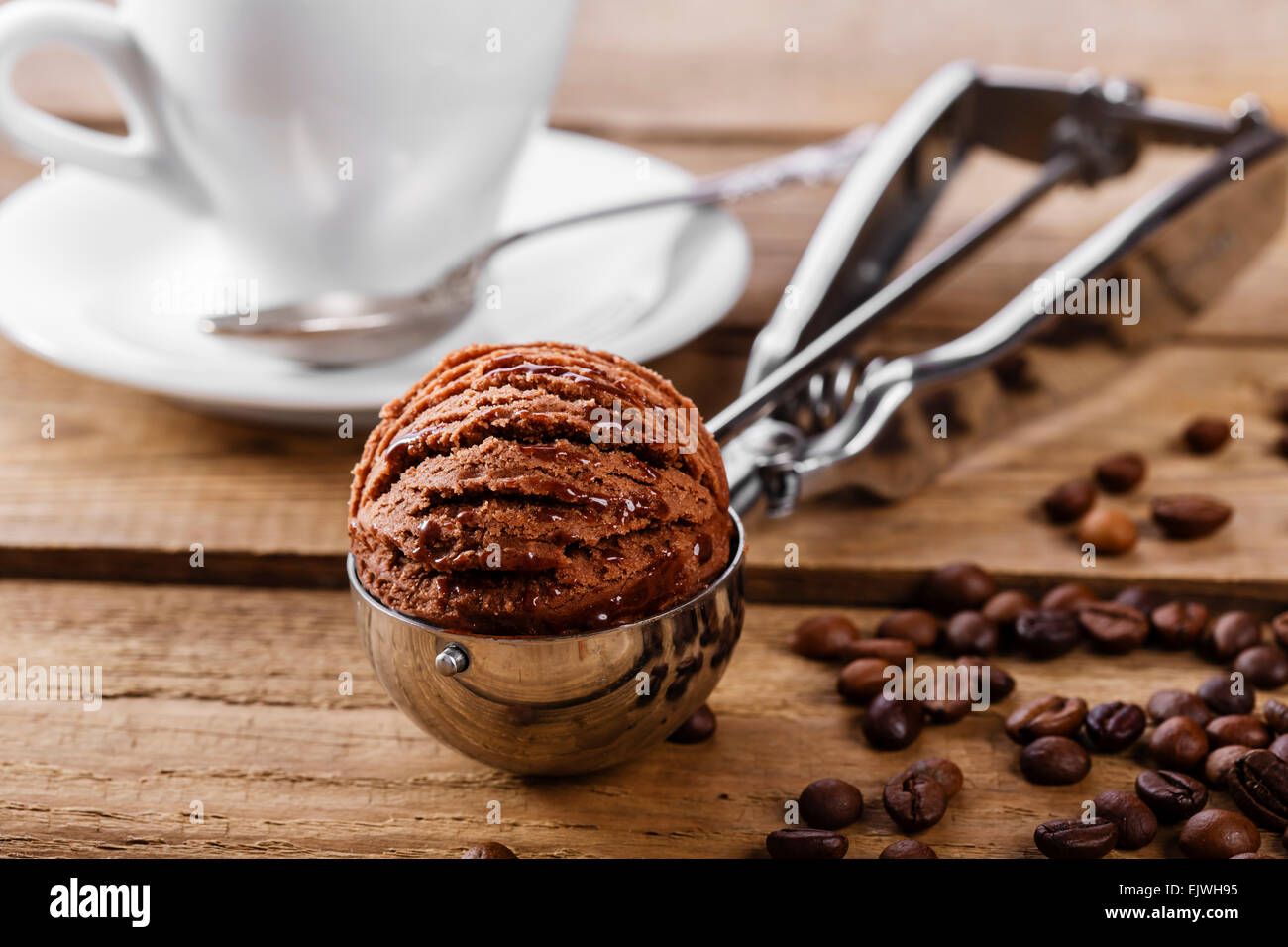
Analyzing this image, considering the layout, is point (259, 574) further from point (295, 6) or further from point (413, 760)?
point (295, 6)

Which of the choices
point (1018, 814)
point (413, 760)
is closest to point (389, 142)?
point (413, 760)

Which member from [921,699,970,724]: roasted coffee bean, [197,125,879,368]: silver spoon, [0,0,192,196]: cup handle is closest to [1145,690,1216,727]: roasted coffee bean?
[921,699,970,724]: roasted coffee bean

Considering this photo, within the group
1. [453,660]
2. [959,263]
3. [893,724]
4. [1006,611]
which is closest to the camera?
[453,660]

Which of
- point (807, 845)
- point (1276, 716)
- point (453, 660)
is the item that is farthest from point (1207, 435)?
point (453, 660)

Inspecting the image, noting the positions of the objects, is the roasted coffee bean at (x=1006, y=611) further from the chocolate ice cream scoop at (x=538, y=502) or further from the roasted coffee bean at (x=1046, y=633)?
the chocolate ice cream scoop at (x=538, y=502)

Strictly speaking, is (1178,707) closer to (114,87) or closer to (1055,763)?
(1055,763)
